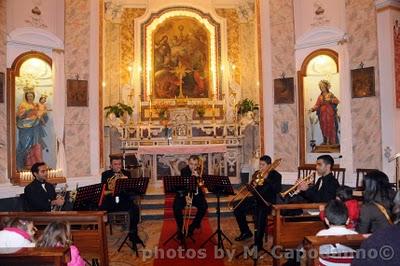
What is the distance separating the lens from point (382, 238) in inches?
87.4

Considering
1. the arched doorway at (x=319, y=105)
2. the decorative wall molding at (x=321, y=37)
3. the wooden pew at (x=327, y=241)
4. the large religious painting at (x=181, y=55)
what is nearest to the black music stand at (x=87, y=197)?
the wooden pew at (x=327, y=241)

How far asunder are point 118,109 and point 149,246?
6.40 m

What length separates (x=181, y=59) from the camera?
14633 millimetres

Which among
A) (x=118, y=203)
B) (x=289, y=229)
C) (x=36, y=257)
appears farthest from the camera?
(x=118, y=203)

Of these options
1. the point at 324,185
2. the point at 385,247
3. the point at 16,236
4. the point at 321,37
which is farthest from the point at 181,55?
the point at 385,247

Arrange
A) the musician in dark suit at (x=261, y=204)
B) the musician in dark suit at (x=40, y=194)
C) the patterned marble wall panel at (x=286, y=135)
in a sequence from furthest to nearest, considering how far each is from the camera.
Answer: the patterned marble wall panel at (x=286, y=135), the musician in dark suit at (x=261, y=204), the musician in dark suit at (x=40, y=194)

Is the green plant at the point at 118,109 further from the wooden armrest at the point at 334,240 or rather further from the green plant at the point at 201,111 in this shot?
the wooden armrest at the point at 334,240

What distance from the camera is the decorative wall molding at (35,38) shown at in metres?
9.22

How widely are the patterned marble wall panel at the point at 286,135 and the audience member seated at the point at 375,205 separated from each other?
6027 millimetres

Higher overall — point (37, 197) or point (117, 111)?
point (117, 111)

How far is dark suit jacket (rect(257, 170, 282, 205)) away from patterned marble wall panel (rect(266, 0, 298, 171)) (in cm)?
299

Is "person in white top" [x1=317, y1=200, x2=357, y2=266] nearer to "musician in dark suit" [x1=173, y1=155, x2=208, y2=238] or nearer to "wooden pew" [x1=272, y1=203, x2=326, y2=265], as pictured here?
"wooden pew" [x1=272, y1=203, x2=326, y2=265]

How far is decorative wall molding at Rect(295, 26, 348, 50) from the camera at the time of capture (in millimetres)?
9859

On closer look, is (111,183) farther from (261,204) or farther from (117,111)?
(117,111)
